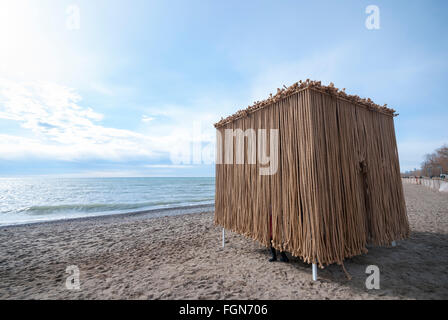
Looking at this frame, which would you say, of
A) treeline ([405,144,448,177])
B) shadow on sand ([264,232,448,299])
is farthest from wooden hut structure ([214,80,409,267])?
treeline ([405,144,448,177])

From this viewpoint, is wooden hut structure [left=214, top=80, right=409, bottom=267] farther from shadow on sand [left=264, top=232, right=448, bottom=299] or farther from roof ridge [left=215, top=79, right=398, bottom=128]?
shadow on sand [left=264, top=232, right=448, bottom=299]

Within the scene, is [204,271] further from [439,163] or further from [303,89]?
[439,163]

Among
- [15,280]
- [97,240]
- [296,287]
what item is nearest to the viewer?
[296,287]

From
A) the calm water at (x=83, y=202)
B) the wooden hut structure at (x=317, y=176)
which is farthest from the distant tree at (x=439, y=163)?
the wooden hut structure at (x=317, y=176)

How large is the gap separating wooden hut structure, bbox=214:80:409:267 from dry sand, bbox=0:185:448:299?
387 mm

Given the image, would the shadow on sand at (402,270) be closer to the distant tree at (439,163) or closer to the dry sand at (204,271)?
the dry sand at (204,271)

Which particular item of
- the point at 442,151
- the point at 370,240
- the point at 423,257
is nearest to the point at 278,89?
the point at 370,240

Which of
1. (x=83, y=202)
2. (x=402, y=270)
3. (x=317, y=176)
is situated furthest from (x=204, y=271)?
(x=83, y=202)

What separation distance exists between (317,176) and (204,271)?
2.32 meters

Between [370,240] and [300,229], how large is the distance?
170 cm

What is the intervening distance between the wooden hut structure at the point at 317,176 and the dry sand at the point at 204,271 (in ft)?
1.27

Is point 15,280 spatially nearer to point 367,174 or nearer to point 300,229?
point 300,229

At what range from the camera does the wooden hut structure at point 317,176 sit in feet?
8.65

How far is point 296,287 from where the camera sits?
2611mm
